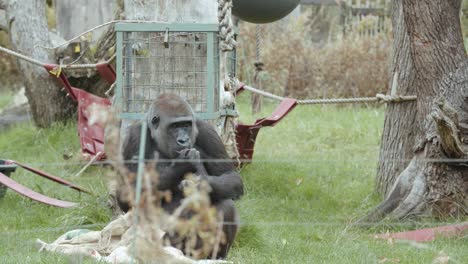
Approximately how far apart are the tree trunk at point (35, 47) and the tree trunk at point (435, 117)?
4.32 m

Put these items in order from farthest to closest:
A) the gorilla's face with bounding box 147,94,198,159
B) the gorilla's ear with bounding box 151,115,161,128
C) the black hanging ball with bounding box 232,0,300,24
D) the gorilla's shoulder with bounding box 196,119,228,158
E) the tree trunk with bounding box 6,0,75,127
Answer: the tree trunk with bounding box 6,0,75,127, the black hanging ball with bounding box 232,0,300,24, the gorilla's shoulder with bounding box 196,119,228,158, the gorilla's ear with bounding box 151,115,161,128, the gorilla's face with bounding box 147,94,198,159

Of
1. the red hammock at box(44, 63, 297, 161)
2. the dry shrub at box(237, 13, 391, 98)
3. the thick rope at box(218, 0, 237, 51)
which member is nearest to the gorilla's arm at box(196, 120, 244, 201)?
the thick rope at box(218, 0, 237, 51)

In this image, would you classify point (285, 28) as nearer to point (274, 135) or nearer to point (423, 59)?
point (274, 135)

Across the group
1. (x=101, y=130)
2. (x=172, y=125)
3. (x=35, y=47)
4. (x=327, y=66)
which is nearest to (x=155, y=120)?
(x=172, y=125)

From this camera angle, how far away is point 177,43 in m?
5.94

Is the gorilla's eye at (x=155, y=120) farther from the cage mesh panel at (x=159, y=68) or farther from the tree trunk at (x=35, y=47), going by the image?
the tree trunk at (x=35, y=47)

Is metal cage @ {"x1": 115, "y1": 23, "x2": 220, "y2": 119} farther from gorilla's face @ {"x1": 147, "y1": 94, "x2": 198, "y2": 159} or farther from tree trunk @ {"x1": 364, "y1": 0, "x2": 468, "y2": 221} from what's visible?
tree trunk @ {"x1": 364, "y1": 0, "x2": 468, "y2": 221}

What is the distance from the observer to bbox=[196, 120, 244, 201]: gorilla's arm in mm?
5164

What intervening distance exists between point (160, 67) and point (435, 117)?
1827 millimetres

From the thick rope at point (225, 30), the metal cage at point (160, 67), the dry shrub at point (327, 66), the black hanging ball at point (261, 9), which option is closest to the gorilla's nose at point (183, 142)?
the metal cage at point (160, 67)

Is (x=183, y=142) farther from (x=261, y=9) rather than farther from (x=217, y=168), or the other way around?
(x=261, y=9)

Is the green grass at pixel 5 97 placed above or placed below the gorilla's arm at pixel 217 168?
below

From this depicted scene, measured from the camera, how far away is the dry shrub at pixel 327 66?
1241 cm

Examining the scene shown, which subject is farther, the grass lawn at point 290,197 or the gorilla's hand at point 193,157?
the grass lawn at point 290,197
